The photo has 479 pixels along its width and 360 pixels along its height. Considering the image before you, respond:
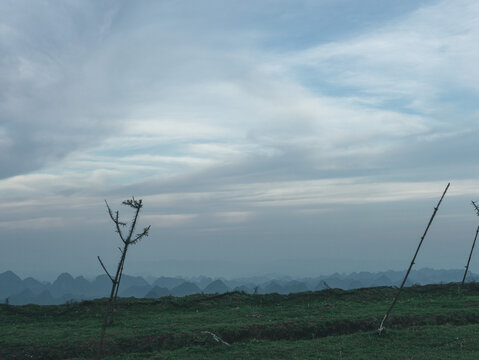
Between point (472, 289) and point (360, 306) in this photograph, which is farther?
point (472, 289)

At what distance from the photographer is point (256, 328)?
25.0 metres

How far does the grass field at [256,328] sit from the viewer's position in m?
20.7

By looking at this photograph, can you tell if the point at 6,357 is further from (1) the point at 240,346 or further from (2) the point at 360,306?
(2) the point at 360,306

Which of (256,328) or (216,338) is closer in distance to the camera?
(216,338)

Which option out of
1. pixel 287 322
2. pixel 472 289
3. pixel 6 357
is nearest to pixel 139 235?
pixel 6 357

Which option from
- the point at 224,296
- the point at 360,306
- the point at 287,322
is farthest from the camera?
the point at 224,296

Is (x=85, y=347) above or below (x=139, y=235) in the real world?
below

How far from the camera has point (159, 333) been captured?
77.7 feet

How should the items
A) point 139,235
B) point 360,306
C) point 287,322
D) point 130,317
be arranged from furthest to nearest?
point 360,306 < point 130,317 < point 287,322 < point 139,235

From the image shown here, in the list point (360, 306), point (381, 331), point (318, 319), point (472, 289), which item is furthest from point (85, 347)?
point (472, 289)

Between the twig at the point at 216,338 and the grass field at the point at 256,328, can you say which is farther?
the twig at the point at 216,338

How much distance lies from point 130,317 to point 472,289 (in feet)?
115

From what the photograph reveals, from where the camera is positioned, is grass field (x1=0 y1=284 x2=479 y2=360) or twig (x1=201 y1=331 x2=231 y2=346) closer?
grass field (x1=0 y1=284 x2=479 y2=360)

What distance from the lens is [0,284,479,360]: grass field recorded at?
67.9 feet
